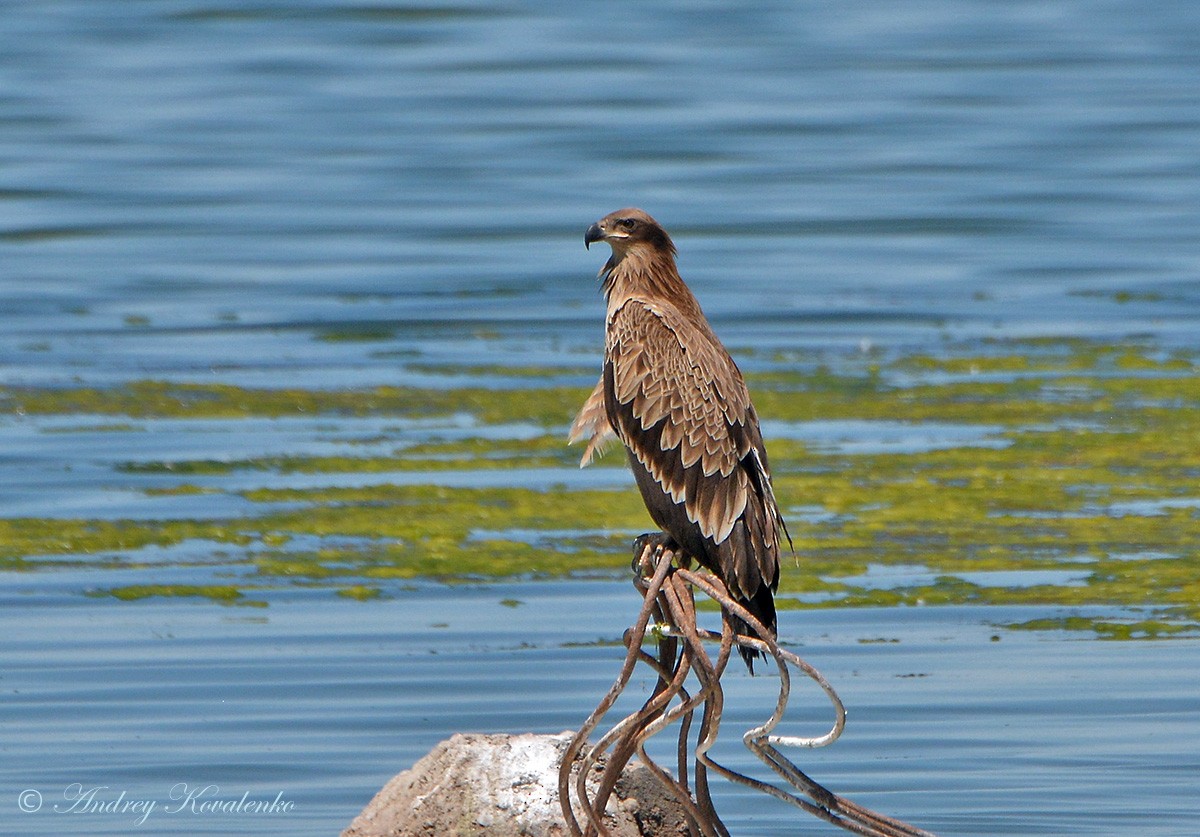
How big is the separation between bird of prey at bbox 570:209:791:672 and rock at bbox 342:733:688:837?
46 centimetres

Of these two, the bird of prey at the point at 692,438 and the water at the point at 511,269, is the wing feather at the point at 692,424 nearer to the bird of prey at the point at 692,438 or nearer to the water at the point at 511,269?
the bird of prey at the point at 692,438

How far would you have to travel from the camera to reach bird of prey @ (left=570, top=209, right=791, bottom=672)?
535 centimetres

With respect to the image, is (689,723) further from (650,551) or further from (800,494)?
(800,494)

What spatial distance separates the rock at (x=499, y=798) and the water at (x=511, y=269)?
101cm

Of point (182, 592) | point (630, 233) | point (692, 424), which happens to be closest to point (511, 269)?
point (182, 592)

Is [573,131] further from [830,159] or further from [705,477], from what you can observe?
[705,477]

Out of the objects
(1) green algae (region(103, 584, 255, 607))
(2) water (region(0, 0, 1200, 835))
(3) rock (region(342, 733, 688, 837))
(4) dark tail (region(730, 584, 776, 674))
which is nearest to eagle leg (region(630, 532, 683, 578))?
(4) dark tail (region(730, 584, 776, 674))

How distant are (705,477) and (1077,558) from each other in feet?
13.2

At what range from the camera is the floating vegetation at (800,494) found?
29.2 feet

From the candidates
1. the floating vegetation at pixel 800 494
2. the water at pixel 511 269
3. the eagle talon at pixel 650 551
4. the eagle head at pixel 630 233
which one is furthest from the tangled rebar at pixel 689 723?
the floating vegetation at pixel 800 494

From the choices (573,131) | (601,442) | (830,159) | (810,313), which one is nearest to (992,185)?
(830,159)

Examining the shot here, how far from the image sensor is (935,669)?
7648 millimetres

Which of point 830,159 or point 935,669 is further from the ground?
point 830,159

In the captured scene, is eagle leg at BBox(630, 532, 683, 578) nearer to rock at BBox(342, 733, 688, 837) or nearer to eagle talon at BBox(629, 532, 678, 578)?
eagle talon at BBox(629, 532, 678, 578)
